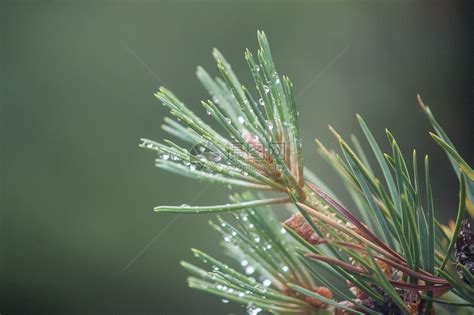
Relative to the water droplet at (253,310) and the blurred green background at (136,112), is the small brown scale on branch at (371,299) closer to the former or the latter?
the water droplet at (253,310)

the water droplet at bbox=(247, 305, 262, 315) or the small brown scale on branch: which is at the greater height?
the small brown scale on branch

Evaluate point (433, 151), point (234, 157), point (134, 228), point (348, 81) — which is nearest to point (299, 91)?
point (348, 81)

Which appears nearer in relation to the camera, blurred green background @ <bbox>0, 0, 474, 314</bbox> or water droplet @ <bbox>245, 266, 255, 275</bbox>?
water droplet @ <bbox>245, 266, 255, 275</bbox>

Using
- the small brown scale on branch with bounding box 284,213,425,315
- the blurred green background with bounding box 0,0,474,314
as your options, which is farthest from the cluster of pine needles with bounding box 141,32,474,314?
the blurred green background with bounding box 0,0,474,314

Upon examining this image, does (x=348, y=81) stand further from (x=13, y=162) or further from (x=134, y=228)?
(x=13, y=162)

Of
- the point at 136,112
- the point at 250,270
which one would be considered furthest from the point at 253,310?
the point at 136,112

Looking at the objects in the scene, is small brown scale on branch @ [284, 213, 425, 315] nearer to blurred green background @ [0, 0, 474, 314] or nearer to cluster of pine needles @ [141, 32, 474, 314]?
cluster of pine needles @ [141, 32, 474, 314]
